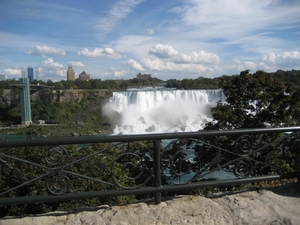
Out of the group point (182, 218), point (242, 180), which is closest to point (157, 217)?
point (182, 218)

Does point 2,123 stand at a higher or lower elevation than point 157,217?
lower

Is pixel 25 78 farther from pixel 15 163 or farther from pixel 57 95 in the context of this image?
pixel 15 163

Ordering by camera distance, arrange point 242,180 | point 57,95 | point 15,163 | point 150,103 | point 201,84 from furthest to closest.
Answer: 1. point 57,95
2. point 201,84
3. point 150,103
4. point 15,163
5. point 242,180

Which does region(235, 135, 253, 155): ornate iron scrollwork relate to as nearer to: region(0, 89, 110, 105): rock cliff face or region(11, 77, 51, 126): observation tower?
region(11, 77, 51, 126): observation tower

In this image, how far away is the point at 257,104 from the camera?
11.3 meters

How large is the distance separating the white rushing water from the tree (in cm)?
2429

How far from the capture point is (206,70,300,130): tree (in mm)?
10734

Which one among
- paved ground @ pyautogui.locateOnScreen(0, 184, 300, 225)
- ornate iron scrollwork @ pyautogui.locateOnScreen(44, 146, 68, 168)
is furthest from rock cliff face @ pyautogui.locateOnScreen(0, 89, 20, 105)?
paved ground @ pyautogui.locateOnScreen(0, 184, 300, 225)

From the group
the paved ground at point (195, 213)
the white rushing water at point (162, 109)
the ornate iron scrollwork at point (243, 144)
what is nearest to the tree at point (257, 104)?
the ornate iron scrollwork at point (243, 144)

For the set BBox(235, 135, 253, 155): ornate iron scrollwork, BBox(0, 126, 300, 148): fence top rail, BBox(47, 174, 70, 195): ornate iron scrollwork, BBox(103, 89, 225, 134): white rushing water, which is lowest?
BBox(103, 89, 225, 134): white rushing water

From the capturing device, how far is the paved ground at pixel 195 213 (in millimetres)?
2742

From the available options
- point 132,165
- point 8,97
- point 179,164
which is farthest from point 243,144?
point 8,97

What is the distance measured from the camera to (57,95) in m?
55.0

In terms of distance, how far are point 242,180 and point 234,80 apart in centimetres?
887
